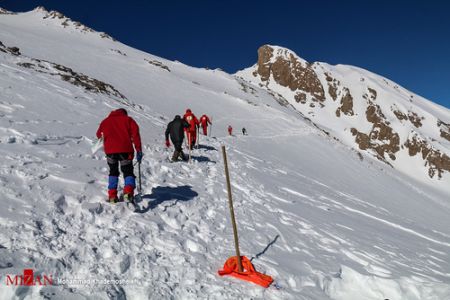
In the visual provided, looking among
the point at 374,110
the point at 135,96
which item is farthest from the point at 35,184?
the point at 374,110

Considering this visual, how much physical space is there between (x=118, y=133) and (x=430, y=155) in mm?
111259

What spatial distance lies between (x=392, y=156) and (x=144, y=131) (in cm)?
10597

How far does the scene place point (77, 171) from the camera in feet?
26.1

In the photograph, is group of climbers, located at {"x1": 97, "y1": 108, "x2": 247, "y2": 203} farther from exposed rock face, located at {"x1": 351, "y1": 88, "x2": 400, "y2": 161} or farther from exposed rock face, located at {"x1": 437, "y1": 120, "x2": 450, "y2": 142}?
exposed rock face, located at {"x1": 437, "y1": 120, "x2": 450, "y2": 142}

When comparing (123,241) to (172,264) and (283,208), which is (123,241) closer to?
(172,264)

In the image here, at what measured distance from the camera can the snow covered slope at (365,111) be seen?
333 ft

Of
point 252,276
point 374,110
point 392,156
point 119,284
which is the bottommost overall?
point 119,284

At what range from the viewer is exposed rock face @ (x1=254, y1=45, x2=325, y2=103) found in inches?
4862

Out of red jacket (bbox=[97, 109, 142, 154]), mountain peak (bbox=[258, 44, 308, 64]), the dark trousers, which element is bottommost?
the dark trousers

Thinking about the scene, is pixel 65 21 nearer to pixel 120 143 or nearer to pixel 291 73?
pixel 291 73

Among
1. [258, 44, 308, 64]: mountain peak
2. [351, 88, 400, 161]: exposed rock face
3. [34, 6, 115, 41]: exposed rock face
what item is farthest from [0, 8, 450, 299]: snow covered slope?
[258, 44, 308, 64]: mountain peak

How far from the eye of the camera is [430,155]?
3917 inches

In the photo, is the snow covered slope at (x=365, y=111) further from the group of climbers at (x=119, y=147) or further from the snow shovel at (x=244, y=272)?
the snow shovel at (x=244, y=272)

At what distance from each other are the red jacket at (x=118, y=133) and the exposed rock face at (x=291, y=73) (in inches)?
4596
